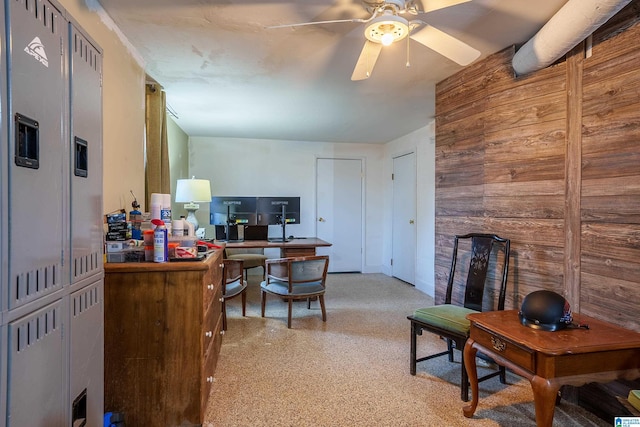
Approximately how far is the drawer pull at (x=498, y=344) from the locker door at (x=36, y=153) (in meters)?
1.82

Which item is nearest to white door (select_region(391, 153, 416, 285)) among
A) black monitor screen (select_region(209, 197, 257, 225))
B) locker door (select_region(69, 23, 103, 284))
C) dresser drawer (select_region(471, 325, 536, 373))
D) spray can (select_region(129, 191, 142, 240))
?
black monitor screen (select_region(209, 197, 257, 225))

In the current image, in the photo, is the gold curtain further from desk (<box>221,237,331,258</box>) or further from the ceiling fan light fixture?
the ceiling fan light fixture

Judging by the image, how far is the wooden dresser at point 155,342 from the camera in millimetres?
1661

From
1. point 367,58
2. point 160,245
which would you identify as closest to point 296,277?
point 160,245

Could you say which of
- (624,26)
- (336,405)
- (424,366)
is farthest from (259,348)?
(624,26)

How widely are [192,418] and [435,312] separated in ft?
5.23

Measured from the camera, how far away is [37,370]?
3.05ft

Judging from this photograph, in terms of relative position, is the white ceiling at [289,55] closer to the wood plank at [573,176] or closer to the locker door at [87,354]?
the wood plank at [573,176]

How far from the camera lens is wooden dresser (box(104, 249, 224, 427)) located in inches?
65.4

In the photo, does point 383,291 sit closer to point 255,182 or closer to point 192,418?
point 255,182

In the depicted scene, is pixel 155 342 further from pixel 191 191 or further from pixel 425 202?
pixel 425 202

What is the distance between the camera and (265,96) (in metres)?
3.48

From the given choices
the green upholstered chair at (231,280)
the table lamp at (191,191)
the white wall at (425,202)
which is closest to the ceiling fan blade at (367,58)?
the green upholstered chair at (231,280)

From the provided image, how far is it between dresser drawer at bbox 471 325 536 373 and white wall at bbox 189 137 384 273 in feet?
14.0
